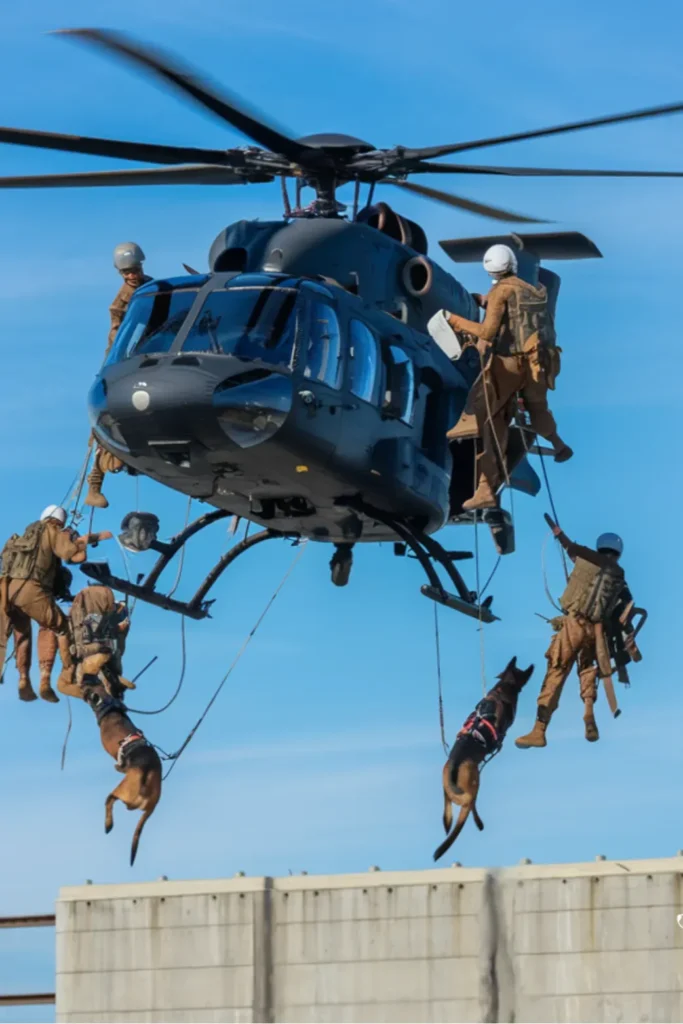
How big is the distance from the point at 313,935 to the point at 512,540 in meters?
5.66

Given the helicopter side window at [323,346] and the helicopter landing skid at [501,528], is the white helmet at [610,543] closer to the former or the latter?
the helicopter landing skid at [501,528]

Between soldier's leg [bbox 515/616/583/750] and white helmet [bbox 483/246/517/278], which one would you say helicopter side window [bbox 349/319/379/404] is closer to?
white helmet [bbox 483/246/517/278]

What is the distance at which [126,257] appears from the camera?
34.2 meters

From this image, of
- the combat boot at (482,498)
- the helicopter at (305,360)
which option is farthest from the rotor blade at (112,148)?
the combat boot at (482,498)

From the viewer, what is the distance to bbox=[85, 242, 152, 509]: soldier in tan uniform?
111ft

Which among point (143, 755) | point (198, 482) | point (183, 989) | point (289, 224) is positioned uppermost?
point (289, 224)

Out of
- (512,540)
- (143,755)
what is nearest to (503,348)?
(512,540)

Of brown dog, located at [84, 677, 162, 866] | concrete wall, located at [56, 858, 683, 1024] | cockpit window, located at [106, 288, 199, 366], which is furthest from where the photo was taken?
brown dog, located at [84, 677, 162, 866]

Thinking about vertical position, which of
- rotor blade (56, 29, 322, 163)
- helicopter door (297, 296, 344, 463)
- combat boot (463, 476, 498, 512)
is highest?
rotor blade (56, 29, 322, 163)

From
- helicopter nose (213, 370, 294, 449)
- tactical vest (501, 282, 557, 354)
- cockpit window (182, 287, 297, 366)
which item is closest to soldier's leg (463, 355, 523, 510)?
tactical vest (501, 282, 557, 354)

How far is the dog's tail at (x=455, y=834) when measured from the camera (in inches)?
1299

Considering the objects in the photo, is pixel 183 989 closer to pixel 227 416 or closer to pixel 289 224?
pixel 227 416

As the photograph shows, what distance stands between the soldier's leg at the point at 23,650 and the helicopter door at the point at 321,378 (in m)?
6.13

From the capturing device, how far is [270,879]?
3133 centimetres
